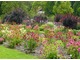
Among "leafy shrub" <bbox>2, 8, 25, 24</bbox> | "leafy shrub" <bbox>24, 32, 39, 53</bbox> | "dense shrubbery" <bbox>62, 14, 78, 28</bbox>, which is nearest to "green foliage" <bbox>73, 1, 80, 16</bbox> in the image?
"leafy shrub" <bbox>2, 8, 25, 24</bbox>

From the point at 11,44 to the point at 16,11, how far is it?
1114 centimetres

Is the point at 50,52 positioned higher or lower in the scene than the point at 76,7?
lower

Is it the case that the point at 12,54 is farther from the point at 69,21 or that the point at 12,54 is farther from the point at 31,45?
the point at 69,21

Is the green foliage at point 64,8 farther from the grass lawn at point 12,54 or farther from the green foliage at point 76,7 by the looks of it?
the grass lawn at point 12,54

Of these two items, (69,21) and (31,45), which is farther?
(69,21)

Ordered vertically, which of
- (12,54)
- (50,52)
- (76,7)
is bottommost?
(12,54)

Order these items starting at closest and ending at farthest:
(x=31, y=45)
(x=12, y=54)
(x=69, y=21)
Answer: (x=12, y=54) → (x=31, y=45) → (x=69, y=21)

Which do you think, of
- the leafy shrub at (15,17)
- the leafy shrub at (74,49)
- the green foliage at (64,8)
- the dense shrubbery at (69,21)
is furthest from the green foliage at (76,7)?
the leafy shrub at (74,49)

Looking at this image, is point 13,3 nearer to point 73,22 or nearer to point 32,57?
point 73,22

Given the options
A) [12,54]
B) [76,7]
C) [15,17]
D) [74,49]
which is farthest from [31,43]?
[76,7]

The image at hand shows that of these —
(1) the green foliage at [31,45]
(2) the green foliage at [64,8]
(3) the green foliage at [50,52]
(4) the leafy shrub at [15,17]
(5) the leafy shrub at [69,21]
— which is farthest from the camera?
(2) the green foliage at [64,8]

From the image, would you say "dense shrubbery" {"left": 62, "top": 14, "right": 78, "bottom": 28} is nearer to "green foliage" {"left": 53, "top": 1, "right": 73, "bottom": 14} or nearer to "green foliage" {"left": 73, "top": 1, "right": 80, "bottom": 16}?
"green foliage" {"left": 53, "top": 1, "right": 73, "bottom": 14}

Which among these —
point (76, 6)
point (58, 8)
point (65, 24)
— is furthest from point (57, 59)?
point (76, 6)

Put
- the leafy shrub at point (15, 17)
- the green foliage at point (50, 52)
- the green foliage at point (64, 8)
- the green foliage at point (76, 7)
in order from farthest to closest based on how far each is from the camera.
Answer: the green foliage at point (76, 7)
the green foliage at point (64, 8)
the leafy shrub at point (15, 17)
the green foliage at point (50, 52)
